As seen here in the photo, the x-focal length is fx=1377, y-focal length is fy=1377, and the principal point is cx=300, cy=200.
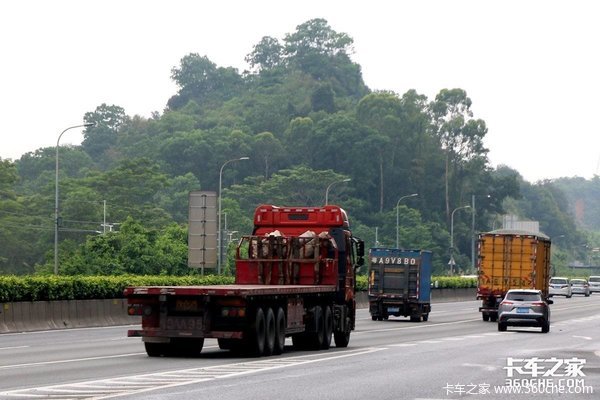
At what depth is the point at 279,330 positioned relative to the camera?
27.3 m

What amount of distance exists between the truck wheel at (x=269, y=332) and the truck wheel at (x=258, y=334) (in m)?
0.11

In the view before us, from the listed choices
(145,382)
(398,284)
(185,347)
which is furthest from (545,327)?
(145,382)

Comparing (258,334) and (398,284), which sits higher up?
(398,284)

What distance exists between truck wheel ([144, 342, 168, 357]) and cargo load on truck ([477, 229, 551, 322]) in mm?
27479

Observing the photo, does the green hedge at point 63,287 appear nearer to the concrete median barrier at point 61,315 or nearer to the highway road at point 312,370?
the concrete median barrier at point 61,315

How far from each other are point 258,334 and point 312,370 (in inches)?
142

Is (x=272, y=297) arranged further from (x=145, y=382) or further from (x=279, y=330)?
(x=145, y=382)

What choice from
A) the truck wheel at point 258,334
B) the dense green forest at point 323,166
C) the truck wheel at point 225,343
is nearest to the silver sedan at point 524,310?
the truck wheel at point 225,343

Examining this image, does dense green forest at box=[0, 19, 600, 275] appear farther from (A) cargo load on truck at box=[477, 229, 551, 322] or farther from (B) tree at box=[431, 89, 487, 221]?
(A) cargo load on truck at box=[477, 229, 551, 322]

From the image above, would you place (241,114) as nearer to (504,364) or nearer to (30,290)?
(30,290)

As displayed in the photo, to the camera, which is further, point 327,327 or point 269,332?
point 327,327

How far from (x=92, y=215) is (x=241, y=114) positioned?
76.5 metres

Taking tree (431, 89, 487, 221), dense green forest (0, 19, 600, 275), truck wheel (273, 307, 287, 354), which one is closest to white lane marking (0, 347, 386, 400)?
truck wheel (273, 307, 287, 354)

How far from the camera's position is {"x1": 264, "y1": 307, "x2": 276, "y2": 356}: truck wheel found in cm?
2648
